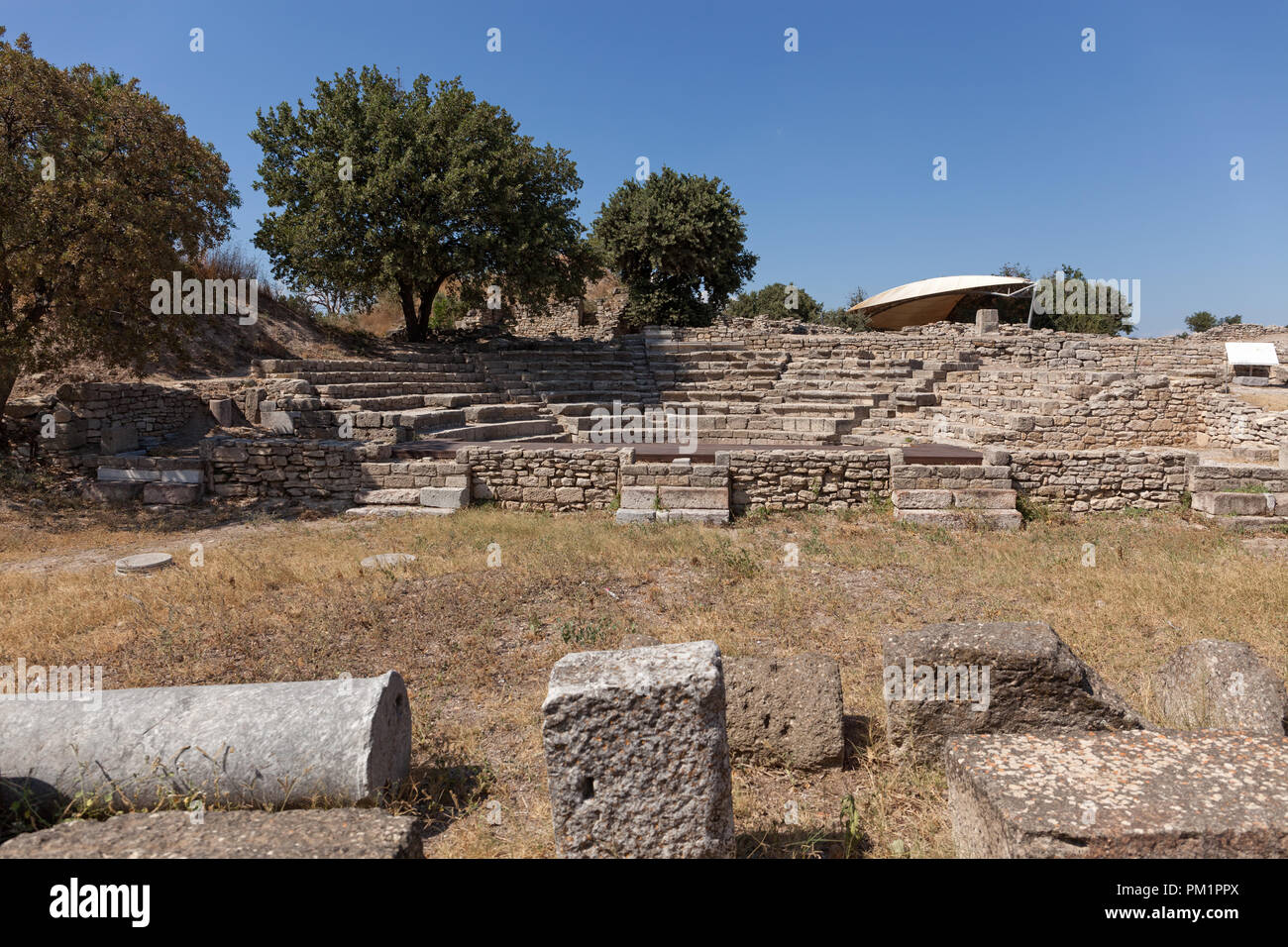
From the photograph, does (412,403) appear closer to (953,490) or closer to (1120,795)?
(953,490)

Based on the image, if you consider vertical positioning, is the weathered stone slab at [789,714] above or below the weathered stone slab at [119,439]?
below

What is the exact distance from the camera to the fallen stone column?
3.47 metres

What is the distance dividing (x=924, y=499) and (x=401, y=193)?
659 inches

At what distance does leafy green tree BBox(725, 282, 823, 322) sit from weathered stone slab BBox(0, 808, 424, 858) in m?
36.8

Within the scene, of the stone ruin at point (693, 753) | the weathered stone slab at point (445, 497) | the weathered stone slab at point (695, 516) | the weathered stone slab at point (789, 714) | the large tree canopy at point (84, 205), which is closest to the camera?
the stone ruin at point (693, 753)

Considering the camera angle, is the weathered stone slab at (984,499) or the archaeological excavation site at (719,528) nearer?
the archaeological excavation site at (719,528)

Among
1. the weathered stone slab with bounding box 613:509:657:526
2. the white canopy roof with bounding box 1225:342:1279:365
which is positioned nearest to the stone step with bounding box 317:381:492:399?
the weathered stone slab with bounding box 613:509:657:526

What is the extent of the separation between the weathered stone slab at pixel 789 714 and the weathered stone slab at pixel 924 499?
745 centimetres

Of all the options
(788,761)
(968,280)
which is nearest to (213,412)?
(788,761)

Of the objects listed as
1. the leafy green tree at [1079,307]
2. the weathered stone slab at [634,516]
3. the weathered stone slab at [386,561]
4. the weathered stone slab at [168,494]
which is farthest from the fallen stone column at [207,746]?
the leafy green tree at [1079,307]

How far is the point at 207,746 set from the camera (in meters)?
3.56

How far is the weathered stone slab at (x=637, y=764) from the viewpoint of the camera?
2.97 meters

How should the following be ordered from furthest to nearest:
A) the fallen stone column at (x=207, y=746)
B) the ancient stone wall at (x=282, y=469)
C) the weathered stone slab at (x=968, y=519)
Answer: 1. the ancient stone wall at (x=282, y=469)
2. the weathered stone slab at (x=968, y=519)
3. the fallen stone column at (x=207, y=746)

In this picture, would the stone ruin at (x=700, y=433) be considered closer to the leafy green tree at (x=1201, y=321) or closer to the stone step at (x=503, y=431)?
the stone step at (x=503, y=431)
